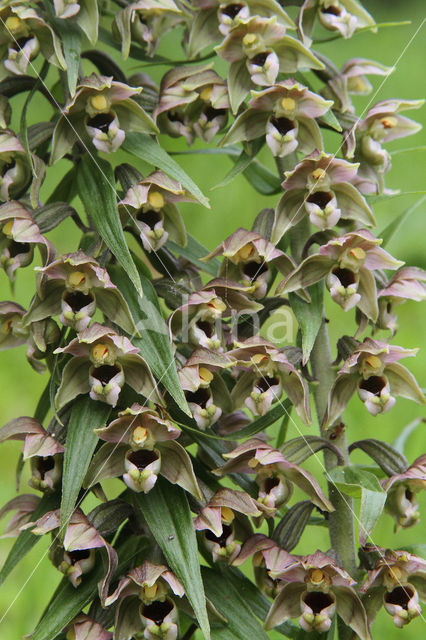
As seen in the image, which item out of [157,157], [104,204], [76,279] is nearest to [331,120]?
[157,157]

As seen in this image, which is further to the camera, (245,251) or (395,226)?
(395,226)

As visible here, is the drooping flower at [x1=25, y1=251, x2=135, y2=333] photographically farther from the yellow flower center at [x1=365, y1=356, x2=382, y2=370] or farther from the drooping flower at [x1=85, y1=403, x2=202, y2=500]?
the yellow flower center at [x1=365, y1=356, x2=382, y2=370]

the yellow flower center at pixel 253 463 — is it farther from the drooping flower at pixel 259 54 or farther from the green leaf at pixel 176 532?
the drooping flower at pixel 259 54

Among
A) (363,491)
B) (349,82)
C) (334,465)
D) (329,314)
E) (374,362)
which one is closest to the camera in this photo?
(363,491)

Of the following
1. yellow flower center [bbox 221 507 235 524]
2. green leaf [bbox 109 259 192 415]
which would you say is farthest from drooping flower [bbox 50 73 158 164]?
yellow flower center [bbox 221 507 235 524]

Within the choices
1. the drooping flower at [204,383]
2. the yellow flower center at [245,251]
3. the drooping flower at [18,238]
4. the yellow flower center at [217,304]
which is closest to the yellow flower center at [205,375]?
the drooping flower at [204,383]

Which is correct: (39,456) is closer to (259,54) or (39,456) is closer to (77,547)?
(77,547)

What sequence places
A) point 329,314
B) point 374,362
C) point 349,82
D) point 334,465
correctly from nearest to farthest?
point 374,362, point 334,465, point 349,82, point 329,314
